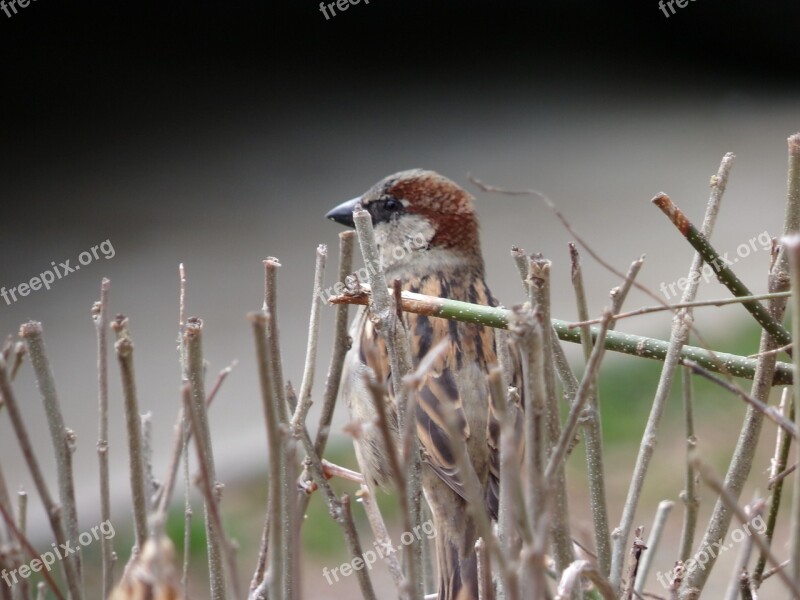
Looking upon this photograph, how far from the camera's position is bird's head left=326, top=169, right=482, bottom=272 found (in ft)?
7.72

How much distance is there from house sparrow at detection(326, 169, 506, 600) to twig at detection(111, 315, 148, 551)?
72cm

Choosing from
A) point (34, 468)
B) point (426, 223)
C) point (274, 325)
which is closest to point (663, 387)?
point (274, 325)

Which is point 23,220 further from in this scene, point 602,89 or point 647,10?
point 647,10

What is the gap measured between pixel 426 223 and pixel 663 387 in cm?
127

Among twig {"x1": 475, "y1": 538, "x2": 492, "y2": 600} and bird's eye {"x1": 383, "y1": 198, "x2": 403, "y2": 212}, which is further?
bird's eye {"x1": 383, "y1": 198, "x2": 403, "y2": 212}

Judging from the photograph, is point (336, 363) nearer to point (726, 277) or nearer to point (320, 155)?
point (726, 277)

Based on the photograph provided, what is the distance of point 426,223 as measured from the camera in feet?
7.75

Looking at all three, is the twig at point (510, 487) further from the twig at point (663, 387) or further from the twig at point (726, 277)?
the twig at point (726, 277)

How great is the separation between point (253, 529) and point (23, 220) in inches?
122

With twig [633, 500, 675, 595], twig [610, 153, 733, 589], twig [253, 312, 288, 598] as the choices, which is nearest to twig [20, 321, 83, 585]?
twig [253, 312, 288, 598]

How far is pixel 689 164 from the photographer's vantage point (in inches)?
266

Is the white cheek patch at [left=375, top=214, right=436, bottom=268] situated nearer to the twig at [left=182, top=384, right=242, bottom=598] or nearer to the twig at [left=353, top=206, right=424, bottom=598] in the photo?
the twig at [left=353, top=206, right=424, bottom=598]

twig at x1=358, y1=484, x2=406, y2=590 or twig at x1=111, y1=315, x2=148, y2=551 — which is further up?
twig at x1=111, y1=315, x2=148, y2=551

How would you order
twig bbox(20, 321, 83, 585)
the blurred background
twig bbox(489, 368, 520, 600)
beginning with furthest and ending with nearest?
the blurred background → twig bbox(20, 321, 83, 585) → twig bbox(489, 368, 520, 600)
